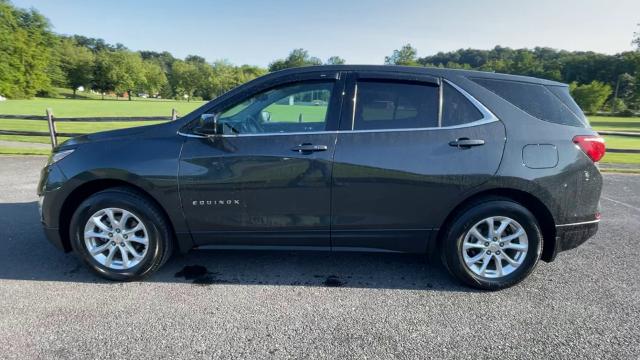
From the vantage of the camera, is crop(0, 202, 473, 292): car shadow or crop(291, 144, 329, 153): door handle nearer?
crop(291, 144, 329, 153): door handle

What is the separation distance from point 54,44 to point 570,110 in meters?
97.8

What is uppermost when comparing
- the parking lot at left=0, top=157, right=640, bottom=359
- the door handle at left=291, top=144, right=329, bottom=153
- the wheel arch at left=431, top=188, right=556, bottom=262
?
the door handle at left=291, top=144, right=329, bottom=153

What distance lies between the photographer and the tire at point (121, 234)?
112 inches

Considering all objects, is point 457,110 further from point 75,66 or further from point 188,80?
point 188,80

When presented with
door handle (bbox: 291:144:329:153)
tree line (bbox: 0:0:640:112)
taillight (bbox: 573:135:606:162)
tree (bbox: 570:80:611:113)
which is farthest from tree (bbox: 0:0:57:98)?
tree (bbox: 570:80:611:113)

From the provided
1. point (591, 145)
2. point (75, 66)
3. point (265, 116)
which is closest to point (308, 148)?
point (265, 116)

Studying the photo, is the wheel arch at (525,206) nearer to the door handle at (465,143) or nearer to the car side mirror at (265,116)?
the door handle at (465,143)

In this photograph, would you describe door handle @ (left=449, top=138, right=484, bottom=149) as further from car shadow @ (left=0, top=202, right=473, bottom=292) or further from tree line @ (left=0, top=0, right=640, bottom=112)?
tree line @ (left=0, top=0, right=640, bottom=112)

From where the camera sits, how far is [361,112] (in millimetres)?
2783

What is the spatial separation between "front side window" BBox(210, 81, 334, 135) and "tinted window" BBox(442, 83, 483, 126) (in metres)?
0.94

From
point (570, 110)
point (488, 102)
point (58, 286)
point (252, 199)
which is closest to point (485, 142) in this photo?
point (488, 102)

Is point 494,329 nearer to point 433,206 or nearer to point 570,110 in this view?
point 433,206

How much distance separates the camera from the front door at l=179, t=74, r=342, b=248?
273 cm

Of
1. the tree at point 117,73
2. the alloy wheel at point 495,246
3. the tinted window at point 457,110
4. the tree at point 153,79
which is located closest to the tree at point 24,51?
the tree at point 117,73
